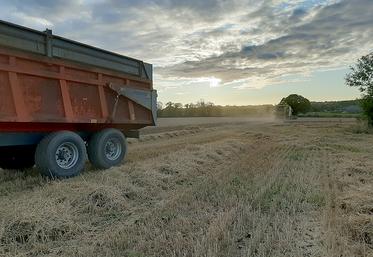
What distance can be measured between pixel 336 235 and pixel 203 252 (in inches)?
65.3

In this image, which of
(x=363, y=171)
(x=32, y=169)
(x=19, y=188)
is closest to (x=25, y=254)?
(x=19, y=188)

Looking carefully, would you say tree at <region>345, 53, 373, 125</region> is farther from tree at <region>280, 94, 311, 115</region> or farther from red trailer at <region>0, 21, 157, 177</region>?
tree at <region>280, 94, 311, 115</region>

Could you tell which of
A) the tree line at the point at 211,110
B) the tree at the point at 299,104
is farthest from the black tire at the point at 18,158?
the tree at the point at 299,104

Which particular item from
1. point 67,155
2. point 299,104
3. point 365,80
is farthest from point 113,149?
point 299,104

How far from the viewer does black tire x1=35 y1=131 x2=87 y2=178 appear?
723 cm

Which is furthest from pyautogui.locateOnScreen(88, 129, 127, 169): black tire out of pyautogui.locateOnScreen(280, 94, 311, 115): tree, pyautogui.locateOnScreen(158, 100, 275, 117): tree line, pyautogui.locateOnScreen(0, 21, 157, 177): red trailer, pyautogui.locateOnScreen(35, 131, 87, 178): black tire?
pyautogui.locateOnScreen(280, 94, 311, 115): tree

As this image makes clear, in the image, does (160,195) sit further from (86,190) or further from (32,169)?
(32,169)

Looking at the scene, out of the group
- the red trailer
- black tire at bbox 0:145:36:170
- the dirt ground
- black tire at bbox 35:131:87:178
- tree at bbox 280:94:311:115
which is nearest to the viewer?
the dirt ground

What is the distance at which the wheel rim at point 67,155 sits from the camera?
25.0 feet

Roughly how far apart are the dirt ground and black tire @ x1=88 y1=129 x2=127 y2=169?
966mm

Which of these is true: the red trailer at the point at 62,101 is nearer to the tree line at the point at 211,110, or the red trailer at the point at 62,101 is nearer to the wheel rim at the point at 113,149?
the wheel rim at the point at 113,149

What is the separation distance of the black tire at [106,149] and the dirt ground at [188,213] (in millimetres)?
966

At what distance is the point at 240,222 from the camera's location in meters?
4.66

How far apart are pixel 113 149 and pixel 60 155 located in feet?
6.26
